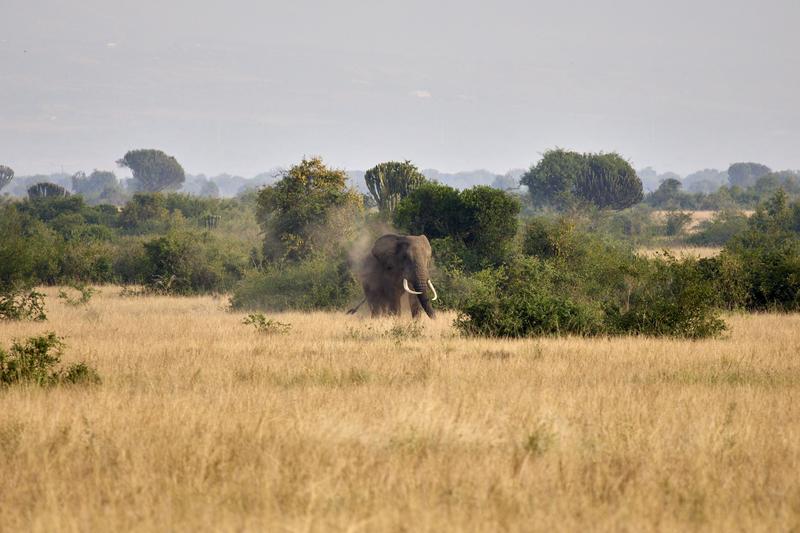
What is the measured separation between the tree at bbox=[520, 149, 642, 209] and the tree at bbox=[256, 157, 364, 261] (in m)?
52.8

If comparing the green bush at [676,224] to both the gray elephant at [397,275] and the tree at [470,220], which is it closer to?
the tree at [470,220]

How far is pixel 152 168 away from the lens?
193 metres

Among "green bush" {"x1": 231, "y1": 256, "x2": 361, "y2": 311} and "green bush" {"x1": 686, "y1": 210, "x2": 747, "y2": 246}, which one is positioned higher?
"green bush" {"x1": 686, "y1": 210, "x2": 747, "y2": 246}

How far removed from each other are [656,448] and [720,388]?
365 centimetres

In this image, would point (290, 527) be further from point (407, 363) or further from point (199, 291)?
point (199, 291)

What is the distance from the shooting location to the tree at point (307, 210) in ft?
110

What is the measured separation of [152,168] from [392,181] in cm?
16327

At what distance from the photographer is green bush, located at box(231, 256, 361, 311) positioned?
90.1ft

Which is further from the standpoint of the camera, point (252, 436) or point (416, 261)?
point (416, 261)

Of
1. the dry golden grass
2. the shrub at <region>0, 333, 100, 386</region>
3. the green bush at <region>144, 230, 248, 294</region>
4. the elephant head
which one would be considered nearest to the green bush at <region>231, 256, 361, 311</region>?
the elephant head

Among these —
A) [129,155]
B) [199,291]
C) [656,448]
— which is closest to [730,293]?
[656,448]

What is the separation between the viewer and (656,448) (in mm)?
7887

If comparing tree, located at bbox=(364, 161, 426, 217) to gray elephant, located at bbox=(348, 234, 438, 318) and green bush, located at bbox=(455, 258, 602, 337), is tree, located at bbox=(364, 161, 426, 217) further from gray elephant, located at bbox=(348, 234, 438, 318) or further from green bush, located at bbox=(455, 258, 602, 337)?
green bush, located at bbox=(455, 258, 602, 337)

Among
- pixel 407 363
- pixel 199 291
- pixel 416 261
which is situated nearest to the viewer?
pixel 407 363
